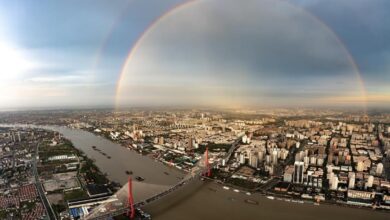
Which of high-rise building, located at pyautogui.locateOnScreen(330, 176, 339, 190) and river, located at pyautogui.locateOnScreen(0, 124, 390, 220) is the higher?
high-rise building, located at pyautogui.locateOnScreen(330, 176, 339, 190)

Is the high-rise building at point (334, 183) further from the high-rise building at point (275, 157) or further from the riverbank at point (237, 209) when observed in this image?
the high-rise building at point (275, 157)

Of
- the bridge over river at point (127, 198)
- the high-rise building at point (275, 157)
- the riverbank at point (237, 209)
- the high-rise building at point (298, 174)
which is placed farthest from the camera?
the high-rise building at point (275, 157)

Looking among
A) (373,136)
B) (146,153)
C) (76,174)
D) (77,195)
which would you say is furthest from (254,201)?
(373,136)

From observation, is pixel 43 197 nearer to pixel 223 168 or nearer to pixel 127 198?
pixel 127 198

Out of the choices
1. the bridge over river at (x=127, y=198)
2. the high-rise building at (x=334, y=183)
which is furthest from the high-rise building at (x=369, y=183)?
the bridge over river at (x=127, y=198)

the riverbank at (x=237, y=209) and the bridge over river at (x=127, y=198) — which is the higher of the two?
the bridge over river at (x=127, y=198)

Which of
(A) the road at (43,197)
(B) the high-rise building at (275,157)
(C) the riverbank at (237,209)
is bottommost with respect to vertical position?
(A) the road at (43,197)

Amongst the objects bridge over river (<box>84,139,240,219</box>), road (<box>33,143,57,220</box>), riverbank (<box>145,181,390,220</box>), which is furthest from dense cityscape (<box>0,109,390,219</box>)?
bridge over river (<box>84,139,240,219</box>)

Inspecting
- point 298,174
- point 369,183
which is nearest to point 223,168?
point 298,174

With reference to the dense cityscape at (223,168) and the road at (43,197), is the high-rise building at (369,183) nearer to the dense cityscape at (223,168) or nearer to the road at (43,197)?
the dense cityscape at (223,168)

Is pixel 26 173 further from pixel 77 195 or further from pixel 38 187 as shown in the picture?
pixel 77 195

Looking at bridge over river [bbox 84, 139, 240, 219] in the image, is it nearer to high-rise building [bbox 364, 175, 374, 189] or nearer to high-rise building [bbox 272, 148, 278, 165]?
high-rise building [bbox 272, 148, 278, 165]

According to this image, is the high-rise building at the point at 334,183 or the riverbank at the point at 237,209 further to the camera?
the high-rise building at the point at 334,183

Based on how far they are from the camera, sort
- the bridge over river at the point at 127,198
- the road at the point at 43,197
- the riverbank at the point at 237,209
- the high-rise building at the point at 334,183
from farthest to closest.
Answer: the high-rise building at the point at 334,183 → the road at the point at 43,197 → the riverbank at the point at 237,209 → the bridge over river at the point at 127,198
